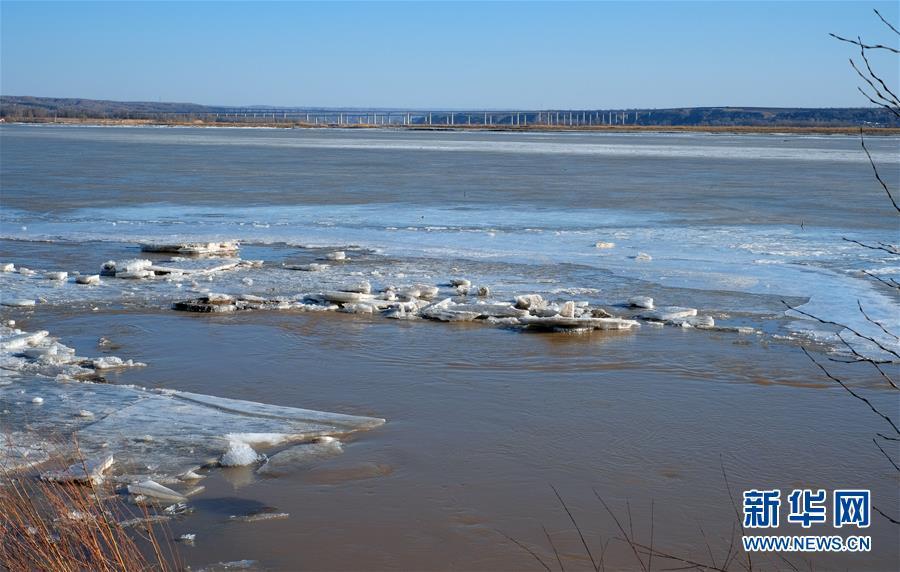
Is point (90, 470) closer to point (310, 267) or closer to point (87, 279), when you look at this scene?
point (87, 279)

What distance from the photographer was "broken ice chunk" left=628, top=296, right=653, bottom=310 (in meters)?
11.9

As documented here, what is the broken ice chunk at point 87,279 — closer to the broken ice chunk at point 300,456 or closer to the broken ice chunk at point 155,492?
the broken ice chunk at point 300,456

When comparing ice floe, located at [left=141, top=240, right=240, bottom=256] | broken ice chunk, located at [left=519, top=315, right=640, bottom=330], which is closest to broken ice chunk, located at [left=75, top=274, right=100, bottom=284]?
ice floe, located at [left=141, top=240, right=240, bottom=256]

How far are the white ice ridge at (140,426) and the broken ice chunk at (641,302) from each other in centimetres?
521

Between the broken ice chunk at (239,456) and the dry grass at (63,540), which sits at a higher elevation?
the dry grass at (63,540)

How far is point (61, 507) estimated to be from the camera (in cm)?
392

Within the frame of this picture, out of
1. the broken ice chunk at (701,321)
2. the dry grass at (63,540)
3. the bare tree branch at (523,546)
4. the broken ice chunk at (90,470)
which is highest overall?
the dry grass at (63,540)

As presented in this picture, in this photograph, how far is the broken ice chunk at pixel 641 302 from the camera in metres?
11.9

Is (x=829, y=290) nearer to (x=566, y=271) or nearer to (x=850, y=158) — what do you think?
(x=566, y=271)

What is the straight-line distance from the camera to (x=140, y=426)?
24.1ft

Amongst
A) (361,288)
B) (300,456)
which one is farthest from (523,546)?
(361,288)

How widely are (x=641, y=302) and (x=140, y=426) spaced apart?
6.67 metres

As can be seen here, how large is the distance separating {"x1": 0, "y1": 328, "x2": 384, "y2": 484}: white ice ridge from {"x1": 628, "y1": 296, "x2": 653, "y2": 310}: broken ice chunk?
17.1 ft

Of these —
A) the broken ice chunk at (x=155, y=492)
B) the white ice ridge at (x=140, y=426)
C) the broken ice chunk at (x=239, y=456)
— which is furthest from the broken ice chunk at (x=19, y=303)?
the broken ice chunk at (x=155, y=492)
